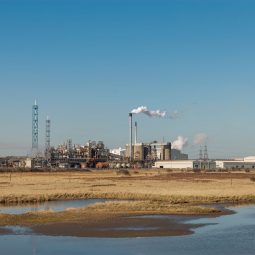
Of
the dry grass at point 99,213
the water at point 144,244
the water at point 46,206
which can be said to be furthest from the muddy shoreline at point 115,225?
the water at point 46,206

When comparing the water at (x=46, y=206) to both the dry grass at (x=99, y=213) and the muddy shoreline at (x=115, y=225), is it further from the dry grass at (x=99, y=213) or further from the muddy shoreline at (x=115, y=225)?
the muddy shoreline at (x=115, y=225)

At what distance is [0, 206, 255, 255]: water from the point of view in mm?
27703

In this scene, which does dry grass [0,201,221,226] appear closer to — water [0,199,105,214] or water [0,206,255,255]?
water [0,199,105,214]

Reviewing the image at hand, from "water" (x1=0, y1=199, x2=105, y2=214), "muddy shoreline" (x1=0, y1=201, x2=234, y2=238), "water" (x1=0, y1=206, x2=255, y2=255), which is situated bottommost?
"water" (x1=0, y1=206, x2=255, y2=255)

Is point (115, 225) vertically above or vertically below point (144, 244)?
above

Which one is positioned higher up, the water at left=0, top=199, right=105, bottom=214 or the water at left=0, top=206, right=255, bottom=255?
the water at left=0, top=199, right=105, bottom=214

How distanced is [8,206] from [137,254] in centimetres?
2630

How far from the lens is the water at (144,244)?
90.9 feet

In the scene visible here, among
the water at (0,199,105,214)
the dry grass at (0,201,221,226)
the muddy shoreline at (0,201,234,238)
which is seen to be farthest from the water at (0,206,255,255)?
the water at (0,199,105,214)

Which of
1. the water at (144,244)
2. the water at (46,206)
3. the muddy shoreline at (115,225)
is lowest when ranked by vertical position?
the water at (144,244)

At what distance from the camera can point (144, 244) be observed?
30078mm

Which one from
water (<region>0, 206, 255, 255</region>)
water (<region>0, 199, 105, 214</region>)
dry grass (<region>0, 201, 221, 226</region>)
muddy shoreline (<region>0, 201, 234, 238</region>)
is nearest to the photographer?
water (<region>0, 206, 255, 255</region>)

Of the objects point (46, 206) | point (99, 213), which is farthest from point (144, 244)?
point (46, 206)

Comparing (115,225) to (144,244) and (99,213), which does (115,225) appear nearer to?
(99,213)
